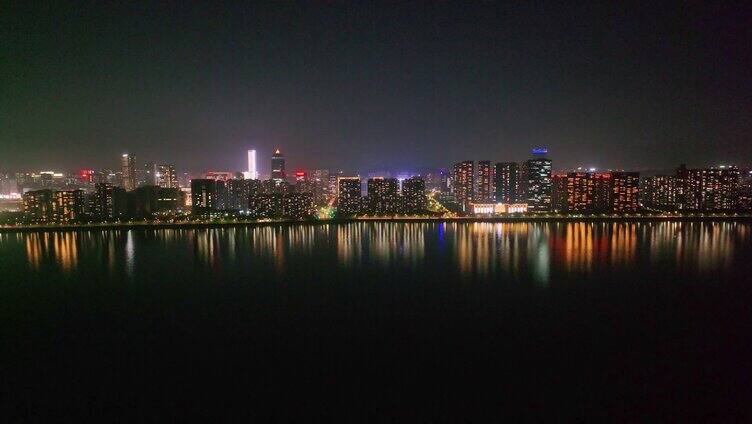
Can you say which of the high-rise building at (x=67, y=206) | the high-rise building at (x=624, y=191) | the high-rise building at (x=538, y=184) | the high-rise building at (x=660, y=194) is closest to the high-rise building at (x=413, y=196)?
the high-rise building at (x=538, y=184)

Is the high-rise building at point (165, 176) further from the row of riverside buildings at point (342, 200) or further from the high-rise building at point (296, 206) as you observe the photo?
the high-rise building at point (296, 206)

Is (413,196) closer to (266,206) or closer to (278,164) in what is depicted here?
(266,206)

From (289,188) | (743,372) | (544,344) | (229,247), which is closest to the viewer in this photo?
(743,372)

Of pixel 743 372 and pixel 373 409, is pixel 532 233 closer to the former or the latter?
pixel 743 372

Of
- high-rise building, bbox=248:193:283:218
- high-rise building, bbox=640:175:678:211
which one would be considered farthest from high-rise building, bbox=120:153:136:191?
high-rise building, bbox=640:175:678:211

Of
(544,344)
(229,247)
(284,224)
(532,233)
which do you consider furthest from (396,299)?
(284,224)

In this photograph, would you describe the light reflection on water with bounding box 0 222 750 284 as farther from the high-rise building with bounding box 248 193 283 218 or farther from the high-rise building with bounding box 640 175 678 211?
the high-rise building with bounding box 640 175 678 211

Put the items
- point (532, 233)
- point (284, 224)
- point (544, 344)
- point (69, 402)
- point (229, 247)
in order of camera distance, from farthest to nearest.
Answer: point (284, 224) → point (532, 233) → point (229, 247) → point (544, 344) → point (69, 402)

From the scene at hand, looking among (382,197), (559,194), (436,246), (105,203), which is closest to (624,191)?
(559,194)
